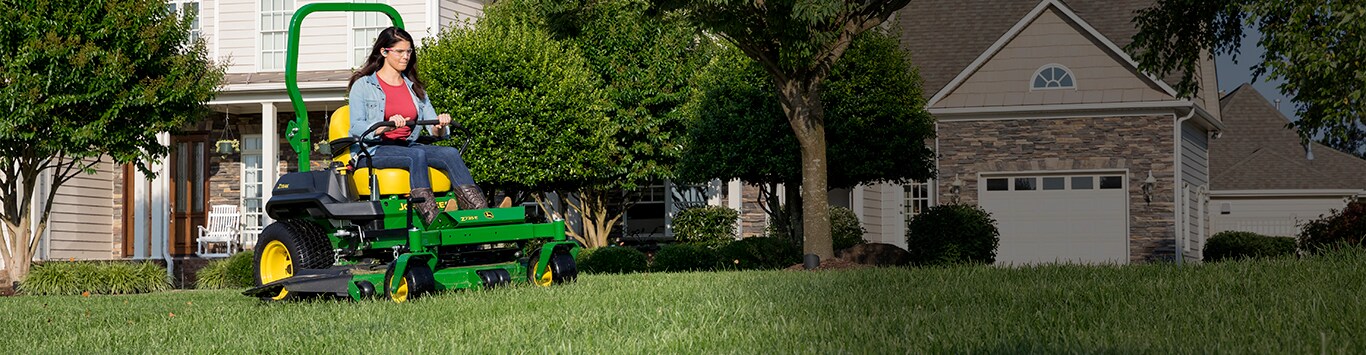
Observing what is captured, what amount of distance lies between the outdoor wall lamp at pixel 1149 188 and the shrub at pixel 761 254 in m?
8.81

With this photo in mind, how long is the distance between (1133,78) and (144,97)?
15887 mm

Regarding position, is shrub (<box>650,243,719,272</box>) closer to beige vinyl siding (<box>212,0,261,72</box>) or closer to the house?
the house

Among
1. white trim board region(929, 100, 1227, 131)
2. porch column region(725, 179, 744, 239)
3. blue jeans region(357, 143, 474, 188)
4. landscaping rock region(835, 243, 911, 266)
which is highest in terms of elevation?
white trim board region(929, 100, 1227, 131)

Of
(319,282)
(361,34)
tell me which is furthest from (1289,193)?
(319,282)

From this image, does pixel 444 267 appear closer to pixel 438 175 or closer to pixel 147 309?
pixel 438 175

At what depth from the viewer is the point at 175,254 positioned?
24.7 metres

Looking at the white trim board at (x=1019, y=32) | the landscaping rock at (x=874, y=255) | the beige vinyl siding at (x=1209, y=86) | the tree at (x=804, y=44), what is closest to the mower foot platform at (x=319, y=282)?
the tree at (x=804, y=44)

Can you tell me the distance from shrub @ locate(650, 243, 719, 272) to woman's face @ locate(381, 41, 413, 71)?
357 inches

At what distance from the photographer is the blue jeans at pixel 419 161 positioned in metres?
8.45

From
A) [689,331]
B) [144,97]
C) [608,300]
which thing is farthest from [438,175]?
[144,97]

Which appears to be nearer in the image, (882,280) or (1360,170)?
(882,280)

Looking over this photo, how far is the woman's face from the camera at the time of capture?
9125 millimetres

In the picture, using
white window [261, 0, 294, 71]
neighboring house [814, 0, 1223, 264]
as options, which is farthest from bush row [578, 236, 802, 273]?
neighboring house [814, 0, 1223, 264]

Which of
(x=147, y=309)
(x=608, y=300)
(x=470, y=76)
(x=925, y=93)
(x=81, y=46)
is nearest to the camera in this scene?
(x=608, y=300)
